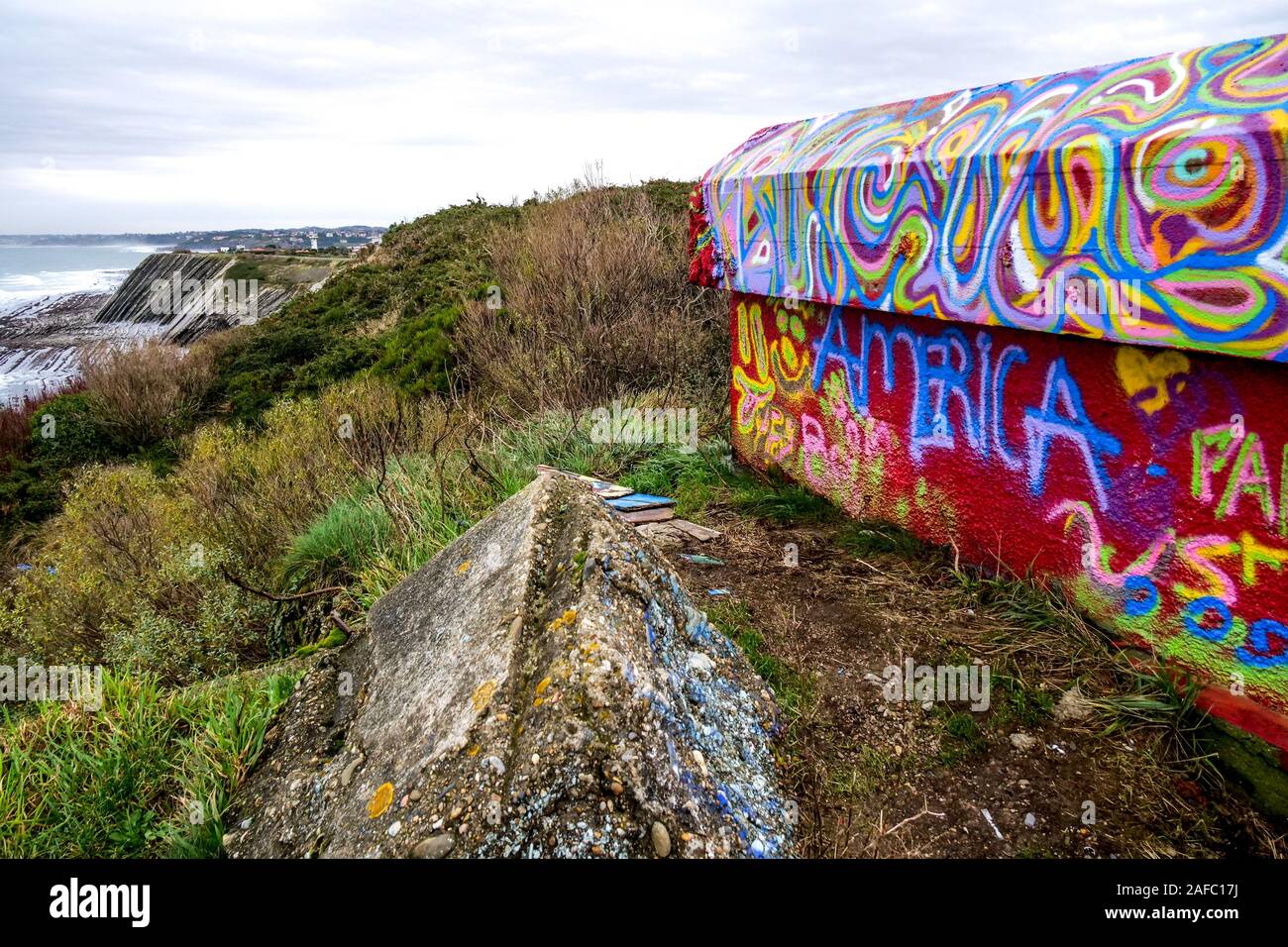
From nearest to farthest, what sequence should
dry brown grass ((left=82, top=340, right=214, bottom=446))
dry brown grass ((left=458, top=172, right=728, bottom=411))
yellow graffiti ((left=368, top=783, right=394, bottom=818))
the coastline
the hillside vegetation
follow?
yellow graffiti ((left=368, top=783, right=394, bottom=818)) < the hillside vegetation < dry brown grass ((left=458, top=172, right=728, bottom=411)) < dry brown grass ((left=82, top=340, right=214, bottom=446)) < the coastline

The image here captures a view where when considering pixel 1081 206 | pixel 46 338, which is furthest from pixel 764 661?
pixel 46 338

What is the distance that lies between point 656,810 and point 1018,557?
5.86 feet

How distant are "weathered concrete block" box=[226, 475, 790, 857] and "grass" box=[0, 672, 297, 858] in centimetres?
19

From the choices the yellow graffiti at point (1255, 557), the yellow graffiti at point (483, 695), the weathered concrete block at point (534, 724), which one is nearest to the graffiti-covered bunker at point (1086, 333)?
the yellow graffiti at point (1255, 557)

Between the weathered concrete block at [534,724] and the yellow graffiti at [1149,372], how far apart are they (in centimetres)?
138

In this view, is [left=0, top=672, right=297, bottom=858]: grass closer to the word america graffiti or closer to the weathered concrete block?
the weathered concrete block

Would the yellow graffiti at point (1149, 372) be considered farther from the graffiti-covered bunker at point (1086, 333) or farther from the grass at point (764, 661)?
the grass at point (764, 661)

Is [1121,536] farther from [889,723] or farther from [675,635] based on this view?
[675,635]

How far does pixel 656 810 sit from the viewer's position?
1.66 metres

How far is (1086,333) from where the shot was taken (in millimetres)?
2264

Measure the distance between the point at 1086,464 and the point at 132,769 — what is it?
344cm

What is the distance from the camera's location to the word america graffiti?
205cm

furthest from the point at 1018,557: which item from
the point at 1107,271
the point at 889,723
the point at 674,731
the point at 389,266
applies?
the point at 389,266

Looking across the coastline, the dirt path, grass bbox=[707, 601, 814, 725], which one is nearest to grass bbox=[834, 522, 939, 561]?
the dirt path
